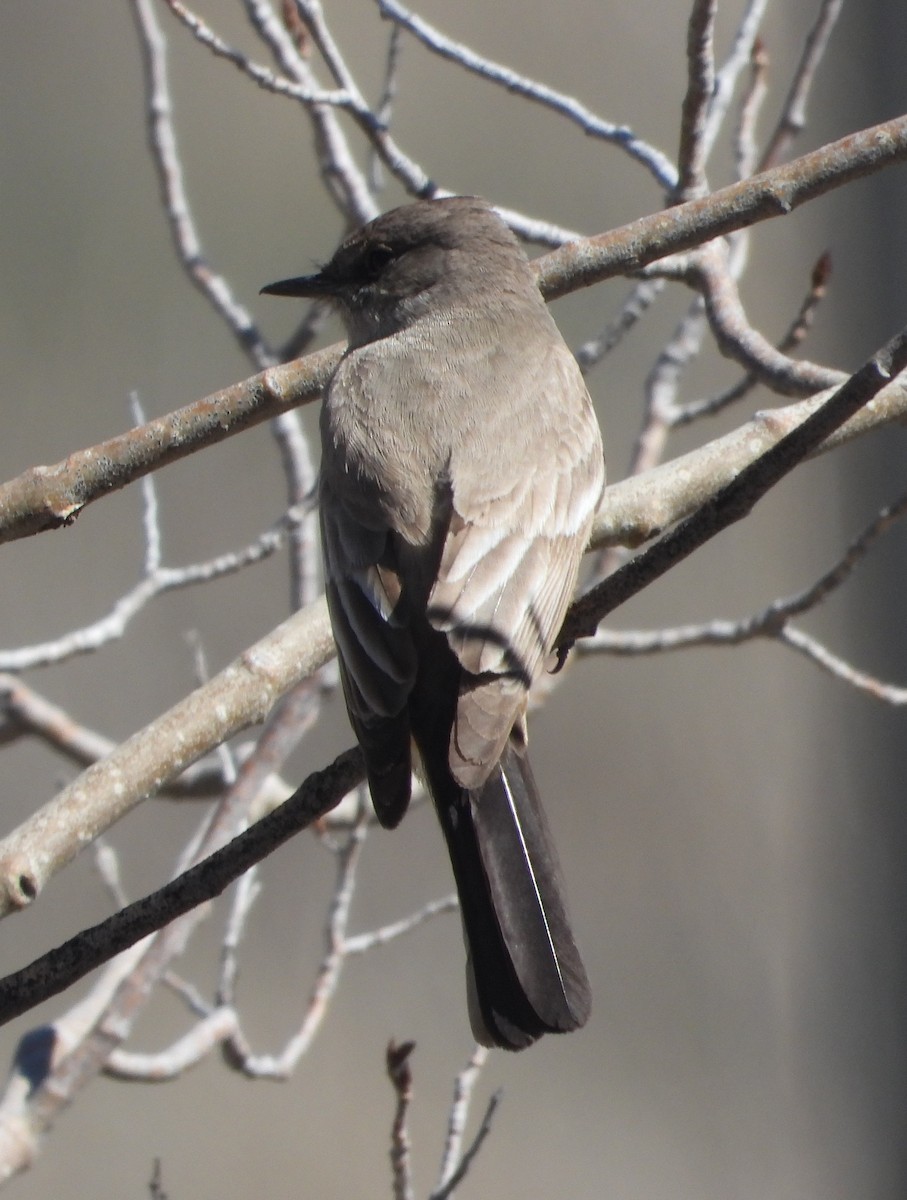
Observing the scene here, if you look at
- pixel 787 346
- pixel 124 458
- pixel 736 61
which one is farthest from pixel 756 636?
pixel 124 458

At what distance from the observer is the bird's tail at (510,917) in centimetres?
233

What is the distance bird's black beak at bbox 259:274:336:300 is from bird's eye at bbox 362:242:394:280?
91mm

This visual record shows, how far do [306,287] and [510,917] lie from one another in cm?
Answer: 185

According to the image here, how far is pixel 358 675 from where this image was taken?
2518 mm

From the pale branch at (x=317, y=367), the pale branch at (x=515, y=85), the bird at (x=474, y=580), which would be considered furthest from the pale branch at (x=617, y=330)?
the pale branch at (x=317, y=367)

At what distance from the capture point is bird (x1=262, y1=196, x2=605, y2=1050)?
238 centimetres

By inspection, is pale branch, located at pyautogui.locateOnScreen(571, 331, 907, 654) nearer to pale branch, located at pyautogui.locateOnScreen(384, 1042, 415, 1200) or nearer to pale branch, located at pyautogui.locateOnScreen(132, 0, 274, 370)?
pale branch, located at pyautogui.locateOnScreen(384, 1042, 415, 1200)

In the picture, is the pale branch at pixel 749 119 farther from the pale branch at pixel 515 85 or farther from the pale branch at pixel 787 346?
the pale branch at pixel 515 85

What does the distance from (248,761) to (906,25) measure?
207 inches

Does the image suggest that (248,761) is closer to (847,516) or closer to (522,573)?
(522,573)

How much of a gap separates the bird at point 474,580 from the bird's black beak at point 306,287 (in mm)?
299

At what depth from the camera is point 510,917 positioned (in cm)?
238

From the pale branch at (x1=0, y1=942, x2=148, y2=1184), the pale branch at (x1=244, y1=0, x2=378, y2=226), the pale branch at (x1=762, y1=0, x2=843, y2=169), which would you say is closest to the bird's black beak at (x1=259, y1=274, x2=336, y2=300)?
the pale branch at (x1=244, y1=0, x2=378, y2=226)

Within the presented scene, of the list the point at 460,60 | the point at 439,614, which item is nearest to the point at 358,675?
the point at 439,614
